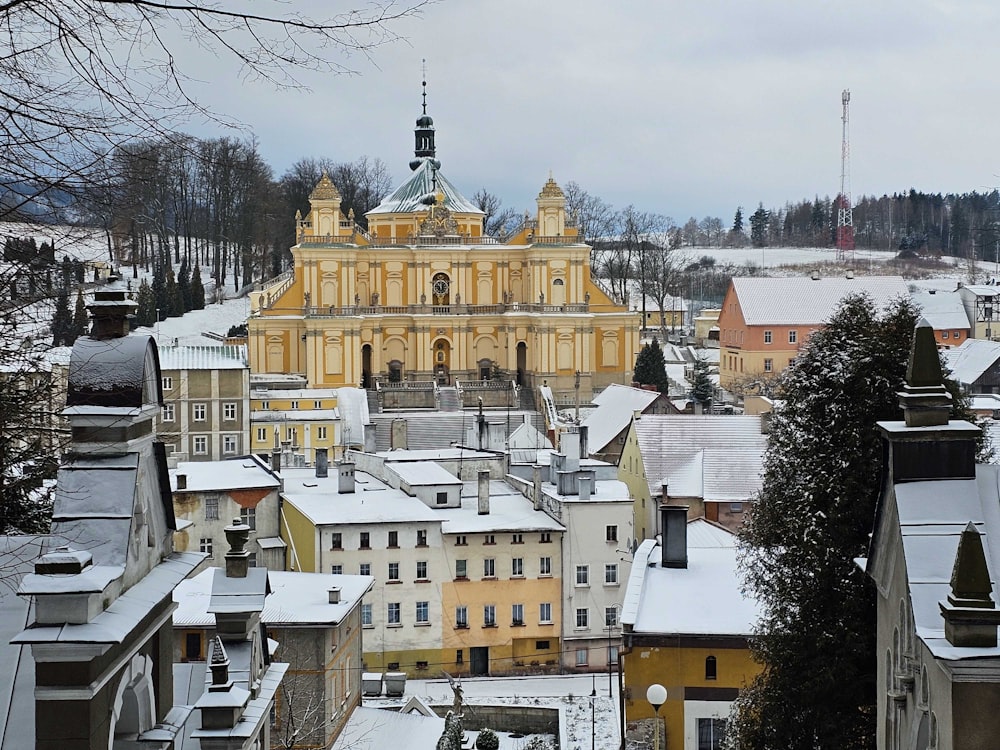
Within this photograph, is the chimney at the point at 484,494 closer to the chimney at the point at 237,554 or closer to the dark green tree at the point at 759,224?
the chimney at the point at 237,554

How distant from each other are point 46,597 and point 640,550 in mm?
20757

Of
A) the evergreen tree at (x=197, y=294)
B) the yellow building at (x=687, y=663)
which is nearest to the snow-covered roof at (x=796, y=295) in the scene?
the evergreen tree at (x=197, y=294)

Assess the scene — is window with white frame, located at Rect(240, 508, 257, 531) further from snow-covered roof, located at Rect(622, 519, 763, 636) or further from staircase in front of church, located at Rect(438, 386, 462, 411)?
staircase in front of church, located at Rect(438, 386, 462, 411)

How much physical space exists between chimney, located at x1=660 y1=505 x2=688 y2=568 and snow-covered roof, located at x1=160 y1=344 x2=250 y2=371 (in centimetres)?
3261

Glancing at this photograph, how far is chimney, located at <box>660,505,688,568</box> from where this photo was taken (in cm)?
2483

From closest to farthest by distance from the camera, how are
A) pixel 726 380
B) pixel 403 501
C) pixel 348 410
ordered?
pixel 403 501 → pixel 348 410 → pixel 726 380

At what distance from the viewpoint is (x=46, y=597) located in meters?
6.68

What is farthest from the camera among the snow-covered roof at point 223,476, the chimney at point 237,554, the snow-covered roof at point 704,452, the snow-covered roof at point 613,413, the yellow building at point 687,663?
the snow-covered roof at point 613,413

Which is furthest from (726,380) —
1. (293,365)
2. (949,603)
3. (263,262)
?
(949,603)

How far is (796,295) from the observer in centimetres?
7656

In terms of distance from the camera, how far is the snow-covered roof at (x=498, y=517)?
38031 mm

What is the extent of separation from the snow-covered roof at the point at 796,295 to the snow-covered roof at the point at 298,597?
47.3 m

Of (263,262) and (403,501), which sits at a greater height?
(263,262)

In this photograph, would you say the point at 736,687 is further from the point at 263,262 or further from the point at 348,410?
the point at 263,262
